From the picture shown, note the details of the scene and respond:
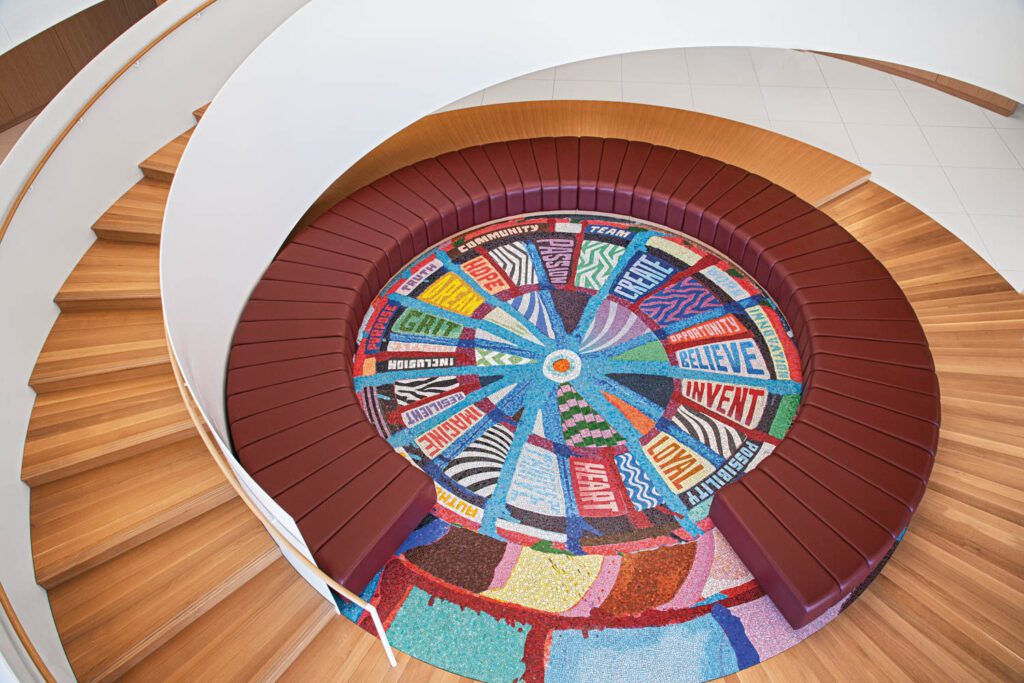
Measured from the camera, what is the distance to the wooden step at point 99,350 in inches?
188

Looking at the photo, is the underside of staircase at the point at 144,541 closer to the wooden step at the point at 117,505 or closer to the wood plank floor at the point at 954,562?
the wooden step at the point at 117,505

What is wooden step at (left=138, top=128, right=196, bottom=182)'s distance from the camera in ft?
19.0

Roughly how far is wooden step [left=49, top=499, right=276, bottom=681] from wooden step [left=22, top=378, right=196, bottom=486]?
575 mm

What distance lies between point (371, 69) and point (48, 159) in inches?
107

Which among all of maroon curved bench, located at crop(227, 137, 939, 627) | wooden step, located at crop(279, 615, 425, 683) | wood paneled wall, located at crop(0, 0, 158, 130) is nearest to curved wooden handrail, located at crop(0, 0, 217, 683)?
wooden step, located at crop(279, 615, 425, 683)

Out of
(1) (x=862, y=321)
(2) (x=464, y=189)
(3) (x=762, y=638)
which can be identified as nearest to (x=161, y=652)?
(3) (x=762, y=638)

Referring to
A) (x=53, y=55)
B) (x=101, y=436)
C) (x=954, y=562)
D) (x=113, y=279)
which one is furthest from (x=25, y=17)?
(x=954, y=562)

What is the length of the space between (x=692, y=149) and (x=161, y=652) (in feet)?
20.8

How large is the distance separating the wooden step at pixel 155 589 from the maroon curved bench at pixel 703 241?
0.40 metres

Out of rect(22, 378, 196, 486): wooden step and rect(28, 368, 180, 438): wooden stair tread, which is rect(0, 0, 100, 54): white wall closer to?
rect(28, 368, 180, 438): wooden stair tread

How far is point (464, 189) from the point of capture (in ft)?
23.0

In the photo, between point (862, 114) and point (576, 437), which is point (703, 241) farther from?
point (862, 114)

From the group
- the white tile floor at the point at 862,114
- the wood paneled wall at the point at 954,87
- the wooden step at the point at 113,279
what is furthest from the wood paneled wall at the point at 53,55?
the wood paneled wall at the point at 954,87

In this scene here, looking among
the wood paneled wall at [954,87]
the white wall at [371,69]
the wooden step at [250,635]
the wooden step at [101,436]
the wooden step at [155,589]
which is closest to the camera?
the wooden step at [155,589]
